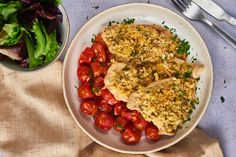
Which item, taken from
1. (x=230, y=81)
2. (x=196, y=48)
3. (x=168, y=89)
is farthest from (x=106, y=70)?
(x=230, y=81)

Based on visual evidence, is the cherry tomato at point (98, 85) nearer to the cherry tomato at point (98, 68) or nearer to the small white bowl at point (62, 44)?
the cherry tomato at point (98, 68)

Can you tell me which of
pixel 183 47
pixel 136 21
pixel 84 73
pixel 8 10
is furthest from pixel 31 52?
pixel 183 47

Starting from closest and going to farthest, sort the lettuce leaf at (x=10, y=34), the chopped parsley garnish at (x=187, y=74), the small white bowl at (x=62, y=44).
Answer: the lettuce leaf at (x=10, y=34) → the small white bowl at (x=62, y=44) → the chopped parsley garnish at (x=187, y=74)

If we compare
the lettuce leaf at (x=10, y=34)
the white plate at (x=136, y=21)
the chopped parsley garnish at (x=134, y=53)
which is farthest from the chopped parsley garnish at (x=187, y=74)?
the lettuce leaf at (x=10, y=34)

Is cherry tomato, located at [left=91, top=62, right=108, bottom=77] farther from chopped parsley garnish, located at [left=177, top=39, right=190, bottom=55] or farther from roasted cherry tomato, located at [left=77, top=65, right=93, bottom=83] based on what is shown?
chopped parsley garnish, located at [left=177, top=39, right=190, bottom=55]

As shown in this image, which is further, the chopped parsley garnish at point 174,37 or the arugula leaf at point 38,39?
the chopped parsley garnish at point 174,37

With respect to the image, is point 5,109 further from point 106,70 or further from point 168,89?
point 168,89

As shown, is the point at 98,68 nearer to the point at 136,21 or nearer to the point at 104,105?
the point at 104,105
